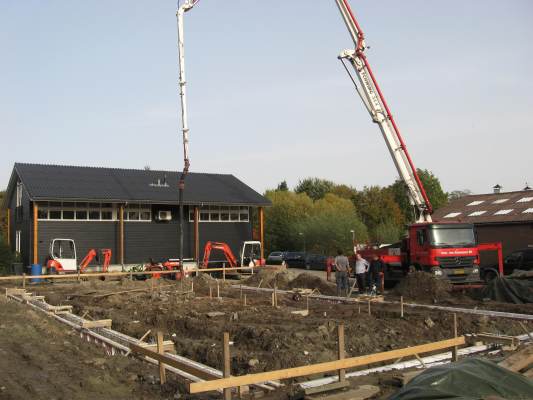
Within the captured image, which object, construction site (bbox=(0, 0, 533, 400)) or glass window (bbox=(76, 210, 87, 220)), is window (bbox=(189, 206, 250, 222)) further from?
glass window (bbox=(76, 210, 87, 220))

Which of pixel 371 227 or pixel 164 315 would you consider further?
pixel 371 227

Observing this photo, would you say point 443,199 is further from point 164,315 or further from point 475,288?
point 164,315

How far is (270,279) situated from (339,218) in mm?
26420

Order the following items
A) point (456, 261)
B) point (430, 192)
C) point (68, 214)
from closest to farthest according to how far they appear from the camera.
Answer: point (456, 261)
point (68, 214)
point (430, 192)

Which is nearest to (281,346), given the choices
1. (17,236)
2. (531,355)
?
(531,355)

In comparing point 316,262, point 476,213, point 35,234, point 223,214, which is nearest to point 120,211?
point 35,234

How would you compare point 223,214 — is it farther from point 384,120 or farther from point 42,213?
point 384,120

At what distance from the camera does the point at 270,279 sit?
2433cm

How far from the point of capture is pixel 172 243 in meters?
32.4

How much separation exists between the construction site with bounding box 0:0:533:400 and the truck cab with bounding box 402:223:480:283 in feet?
0.16

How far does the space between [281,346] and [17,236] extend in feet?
85.9

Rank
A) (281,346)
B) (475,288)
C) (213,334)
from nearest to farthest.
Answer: (281,346) → (213,334) → (475,288)

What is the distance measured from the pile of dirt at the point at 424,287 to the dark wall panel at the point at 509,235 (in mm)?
13115

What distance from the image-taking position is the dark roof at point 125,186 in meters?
29.1
